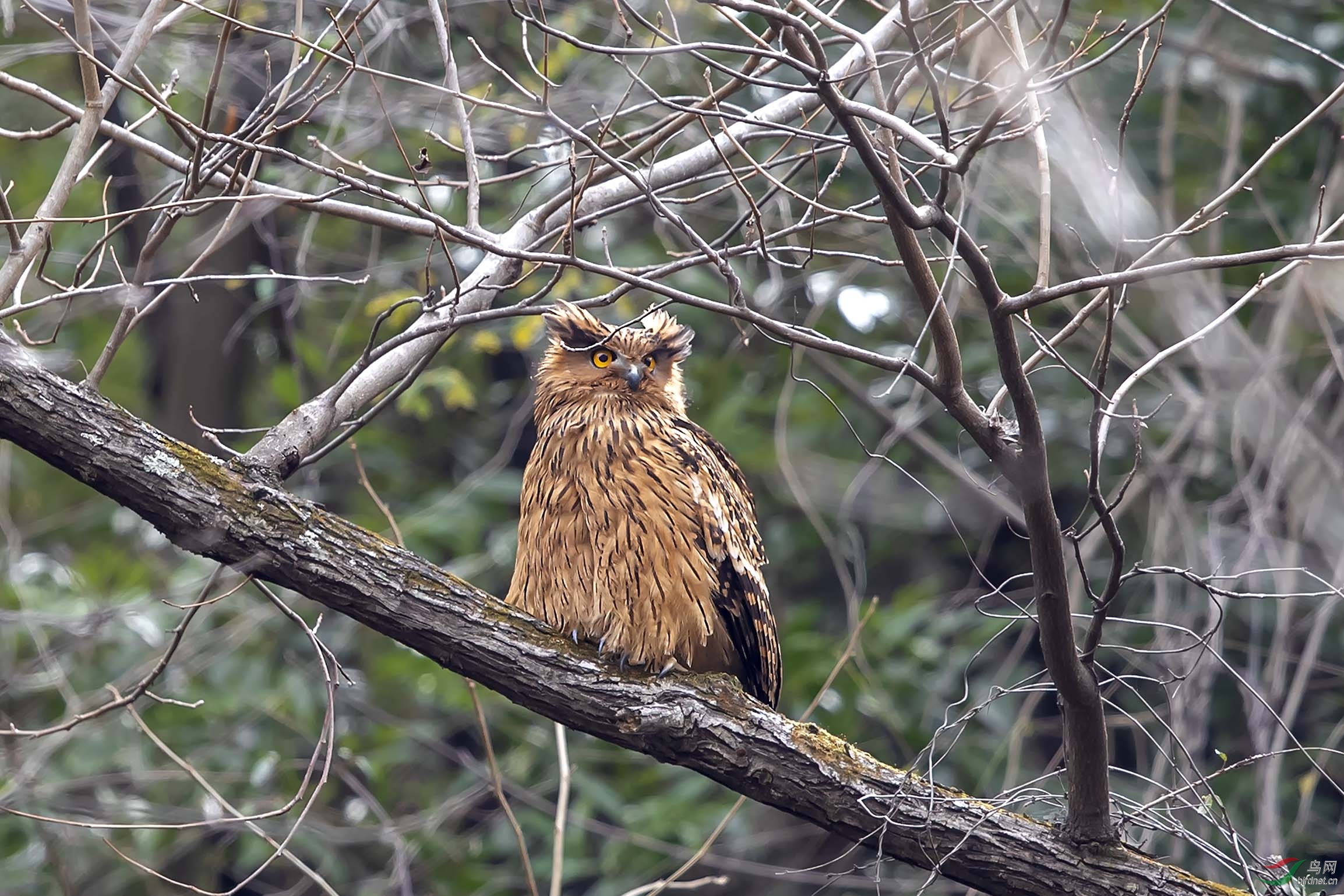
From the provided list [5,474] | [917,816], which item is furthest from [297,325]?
[917,816]

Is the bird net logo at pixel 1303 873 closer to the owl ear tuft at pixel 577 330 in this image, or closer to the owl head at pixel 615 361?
the owl head at pixel 615 361

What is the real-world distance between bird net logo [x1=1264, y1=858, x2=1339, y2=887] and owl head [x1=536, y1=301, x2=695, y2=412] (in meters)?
2.30

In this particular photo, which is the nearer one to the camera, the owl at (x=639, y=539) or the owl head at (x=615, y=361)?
the owl at (x=639, y=539)

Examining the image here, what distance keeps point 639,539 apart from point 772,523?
255 centimetres

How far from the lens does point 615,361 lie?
4254 mm

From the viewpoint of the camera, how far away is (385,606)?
2.90 meters

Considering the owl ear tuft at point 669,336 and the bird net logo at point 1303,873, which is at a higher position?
the owl ear tuft at point 669,336

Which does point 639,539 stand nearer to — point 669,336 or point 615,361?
point 615,361

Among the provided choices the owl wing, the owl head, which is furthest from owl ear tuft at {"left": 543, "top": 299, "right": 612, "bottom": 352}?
the owl wing

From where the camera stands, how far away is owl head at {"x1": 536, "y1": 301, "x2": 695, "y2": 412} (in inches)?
167

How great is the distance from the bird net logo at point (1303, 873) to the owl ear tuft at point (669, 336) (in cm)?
247

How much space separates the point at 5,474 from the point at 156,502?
14.9 feet

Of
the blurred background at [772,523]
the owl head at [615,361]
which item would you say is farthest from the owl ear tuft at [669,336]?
the blurred background at [772,523]

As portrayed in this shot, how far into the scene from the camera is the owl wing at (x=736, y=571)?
3.86 m
